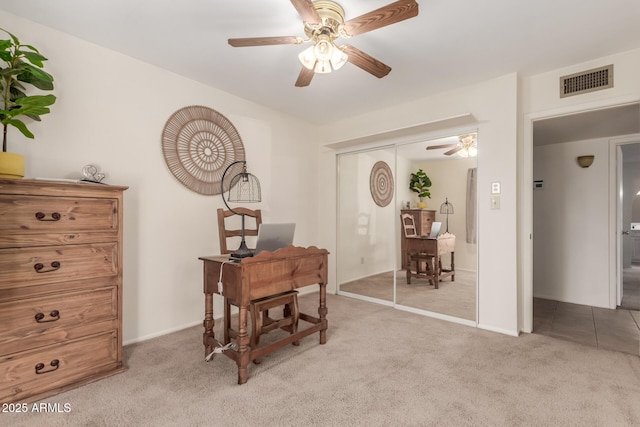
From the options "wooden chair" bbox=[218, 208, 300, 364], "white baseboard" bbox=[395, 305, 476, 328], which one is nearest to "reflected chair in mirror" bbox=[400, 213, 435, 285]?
"white baseboard" bbox=[395, 305, 476, 328]

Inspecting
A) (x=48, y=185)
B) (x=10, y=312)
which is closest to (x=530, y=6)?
(x=48, y=185)

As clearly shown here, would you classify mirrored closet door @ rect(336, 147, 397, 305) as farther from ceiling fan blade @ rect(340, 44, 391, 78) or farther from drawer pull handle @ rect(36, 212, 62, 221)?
drawer pull handle @ rect(36, 212, 62, 221)

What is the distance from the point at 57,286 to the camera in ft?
6.06

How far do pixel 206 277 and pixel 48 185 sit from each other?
43.8 inches

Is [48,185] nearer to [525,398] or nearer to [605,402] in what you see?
[525,398]

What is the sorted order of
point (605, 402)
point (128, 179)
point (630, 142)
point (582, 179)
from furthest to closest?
point (582, 179) < point (630, 142) < point (128, 179) < point (605, 402)

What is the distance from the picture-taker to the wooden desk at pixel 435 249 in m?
3.34

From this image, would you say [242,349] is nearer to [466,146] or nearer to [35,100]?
[35,100]

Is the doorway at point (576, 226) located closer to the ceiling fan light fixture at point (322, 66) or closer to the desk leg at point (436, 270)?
the desk leg at point (436, 270)

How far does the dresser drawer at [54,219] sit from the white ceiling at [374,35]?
4.25 ft

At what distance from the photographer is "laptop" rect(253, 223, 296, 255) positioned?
84.5 inches

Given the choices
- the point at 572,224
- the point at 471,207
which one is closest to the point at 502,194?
the point at 471,207

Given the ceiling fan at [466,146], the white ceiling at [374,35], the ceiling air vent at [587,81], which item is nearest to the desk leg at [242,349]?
the white ceiling at [374,35]

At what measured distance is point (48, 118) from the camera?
221 centimetres
